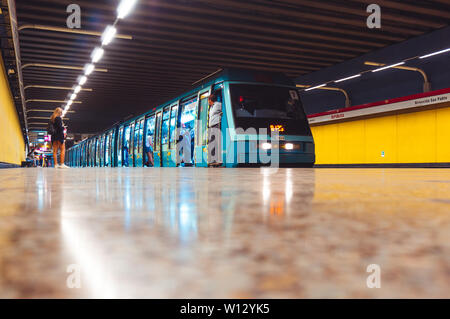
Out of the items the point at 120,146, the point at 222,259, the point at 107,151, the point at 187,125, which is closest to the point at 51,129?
the point at 187,125

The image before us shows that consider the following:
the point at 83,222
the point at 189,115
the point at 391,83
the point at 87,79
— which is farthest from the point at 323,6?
the point at 87,79

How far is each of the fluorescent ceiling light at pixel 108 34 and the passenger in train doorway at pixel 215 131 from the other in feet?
13.6

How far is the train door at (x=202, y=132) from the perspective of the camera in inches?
364

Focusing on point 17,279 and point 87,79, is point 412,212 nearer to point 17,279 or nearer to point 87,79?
point 17,279

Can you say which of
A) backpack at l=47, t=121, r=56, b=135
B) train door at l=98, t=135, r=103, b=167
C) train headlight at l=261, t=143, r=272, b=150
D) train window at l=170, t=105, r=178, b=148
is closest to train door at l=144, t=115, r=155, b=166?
train window at l=170, t=105, r=178, b=148

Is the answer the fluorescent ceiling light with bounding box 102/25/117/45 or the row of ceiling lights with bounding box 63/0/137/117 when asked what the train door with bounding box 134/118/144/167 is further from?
the fluorescent ceiling light with bounding box 102/25/117/45

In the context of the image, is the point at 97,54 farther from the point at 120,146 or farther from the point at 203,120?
the point at 203,120

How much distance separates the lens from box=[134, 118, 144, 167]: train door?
1470 centimetres

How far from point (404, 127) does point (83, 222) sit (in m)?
14.6

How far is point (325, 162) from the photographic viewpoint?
17391 millimetres

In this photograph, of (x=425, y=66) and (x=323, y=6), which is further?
(x=425, y=66)

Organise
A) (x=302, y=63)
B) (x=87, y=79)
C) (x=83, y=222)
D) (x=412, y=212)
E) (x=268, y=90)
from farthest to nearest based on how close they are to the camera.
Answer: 1. (x=87, y=79)
2. (x=302, y=63)
3. (x=268, y=90)
4. (x=412, y=212)
5. (x=83, y=222)

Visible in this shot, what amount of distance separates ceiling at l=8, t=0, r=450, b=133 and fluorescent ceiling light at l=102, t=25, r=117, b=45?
0.21 m

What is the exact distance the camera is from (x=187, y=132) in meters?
10.8
